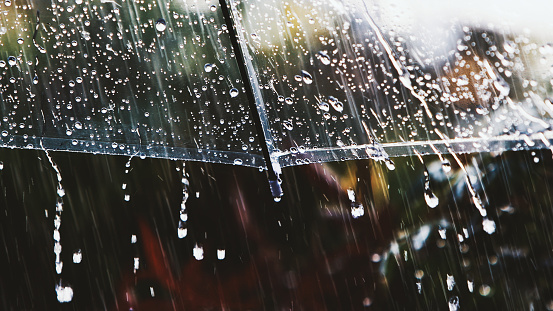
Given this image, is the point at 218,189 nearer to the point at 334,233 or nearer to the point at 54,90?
the point at 334,233

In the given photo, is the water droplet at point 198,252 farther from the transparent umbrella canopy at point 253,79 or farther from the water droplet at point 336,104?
the water droplet at point 336,104

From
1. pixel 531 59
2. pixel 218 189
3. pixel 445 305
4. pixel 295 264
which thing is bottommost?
pixel 445 305

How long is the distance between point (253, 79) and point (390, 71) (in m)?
0.58

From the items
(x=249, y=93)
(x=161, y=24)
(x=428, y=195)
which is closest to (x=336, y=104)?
(x=249, y=93)

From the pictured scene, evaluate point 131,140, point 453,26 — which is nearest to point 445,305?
point 453,26

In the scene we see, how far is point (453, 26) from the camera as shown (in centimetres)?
185

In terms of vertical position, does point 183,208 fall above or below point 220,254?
above

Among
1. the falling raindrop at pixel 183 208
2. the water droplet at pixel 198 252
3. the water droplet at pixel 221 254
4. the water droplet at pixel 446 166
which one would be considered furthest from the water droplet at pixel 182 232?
the water droplet at pixel 446 166

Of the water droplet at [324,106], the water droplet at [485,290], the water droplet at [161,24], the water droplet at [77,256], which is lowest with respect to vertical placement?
the water droplet at [485,290]

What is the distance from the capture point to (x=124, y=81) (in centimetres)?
166

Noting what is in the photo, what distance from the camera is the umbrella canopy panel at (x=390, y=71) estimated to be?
1645 millimetres

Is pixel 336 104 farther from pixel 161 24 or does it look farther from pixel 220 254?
pixel 220 254

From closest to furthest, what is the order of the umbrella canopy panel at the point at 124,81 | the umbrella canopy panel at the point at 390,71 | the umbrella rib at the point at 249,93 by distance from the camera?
1. the umbrella rib at the point at 249,93
2. the umbrella canopy panel at the point at 124,81
3. the umbrella canopy panel at the point at 390,71

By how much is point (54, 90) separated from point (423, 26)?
1.36m
